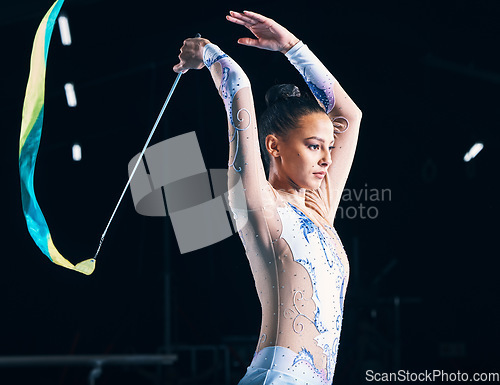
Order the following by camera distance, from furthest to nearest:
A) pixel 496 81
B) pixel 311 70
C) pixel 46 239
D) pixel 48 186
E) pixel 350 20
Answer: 1. pixel 48 186
2. pixel 496 81
3. pixel 350 20
4. pixel 311 70
5. pixel 46 239

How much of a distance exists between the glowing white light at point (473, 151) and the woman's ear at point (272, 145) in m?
3.16

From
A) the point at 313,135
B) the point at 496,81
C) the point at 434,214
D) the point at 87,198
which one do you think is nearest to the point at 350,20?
the point at 496,81

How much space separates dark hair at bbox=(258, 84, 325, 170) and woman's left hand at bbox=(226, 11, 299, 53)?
11cm

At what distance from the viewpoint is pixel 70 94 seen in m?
3.61

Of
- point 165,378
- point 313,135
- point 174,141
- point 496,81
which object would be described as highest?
point 496,81

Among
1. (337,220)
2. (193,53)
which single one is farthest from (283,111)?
(337,220)

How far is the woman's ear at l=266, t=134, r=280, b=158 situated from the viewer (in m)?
1.65

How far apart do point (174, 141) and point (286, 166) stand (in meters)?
2.25

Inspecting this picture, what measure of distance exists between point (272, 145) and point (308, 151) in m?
0.10

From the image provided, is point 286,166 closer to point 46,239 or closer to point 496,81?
point 46,239

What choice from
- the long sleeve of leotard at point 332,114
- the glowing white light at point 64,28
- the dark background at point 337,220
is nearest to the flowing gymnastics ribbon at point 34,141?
the long sleeve of leotard at point 332,114

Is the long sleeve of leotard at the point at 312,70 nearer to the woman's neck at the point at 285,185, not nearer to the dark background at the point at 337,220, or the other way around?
the woman's neck at the point at 285,185

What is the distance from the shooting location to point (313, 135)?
1.61 meters

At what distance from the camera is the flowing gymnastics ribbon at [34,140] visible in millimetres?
1603
